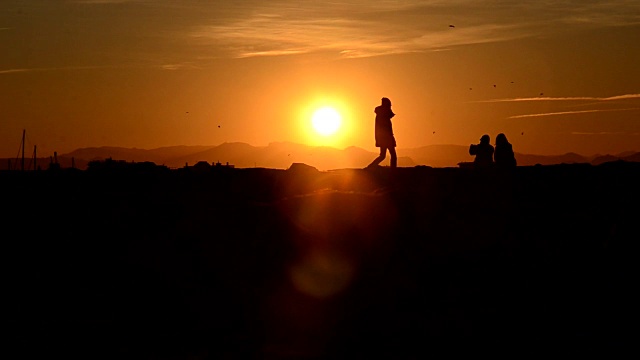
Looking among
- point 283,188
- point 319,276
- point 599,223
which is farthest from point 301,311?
point 283,188

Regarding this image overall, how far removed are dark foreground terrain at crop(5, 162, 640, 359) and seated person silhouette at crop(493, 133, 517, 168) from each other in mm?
3956

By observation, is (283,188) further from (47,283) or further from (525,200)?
(47,283)

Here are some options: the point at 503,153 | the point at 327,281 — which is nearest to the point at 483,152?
the point at 503,153

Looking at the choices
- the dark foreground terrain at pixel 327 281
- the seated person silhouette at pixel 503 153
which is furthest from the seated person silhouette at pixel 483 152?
the dark foreground terrain at pixel 327 281

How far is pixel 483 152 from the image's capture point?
86.7 ft

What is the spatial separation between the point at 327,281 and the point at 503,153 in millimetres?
10422

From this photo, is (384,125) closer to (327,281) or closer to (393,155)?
(393,155)

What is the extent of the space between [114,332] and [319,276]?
3.49 meters

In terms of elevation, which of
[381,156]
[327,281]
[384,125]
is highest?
[384,125]

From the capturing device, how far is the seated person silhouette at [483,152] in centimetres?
2638

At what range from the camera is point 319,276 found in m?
17.7

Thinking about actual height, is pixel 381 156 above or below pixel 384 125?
below

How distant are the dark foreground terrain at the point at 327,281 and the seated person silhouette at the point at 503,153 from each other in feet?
13.0

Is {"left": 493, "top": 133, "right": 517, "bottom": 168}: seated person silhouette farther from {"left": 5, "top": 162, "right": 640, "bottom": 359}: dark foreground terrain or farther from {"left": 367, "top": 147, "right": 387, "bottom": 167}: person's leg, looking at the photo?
{"left": 5, "top": 162, "right": 640, "bottom": 359}: dark foreground terrain
